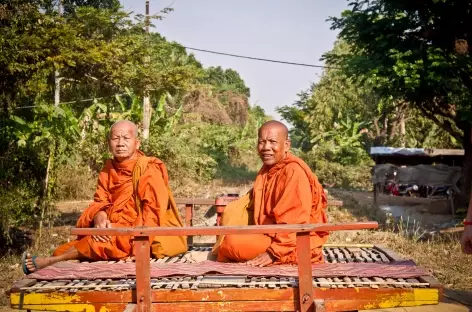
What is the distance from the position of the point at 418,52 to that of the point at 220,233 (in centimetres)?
1009

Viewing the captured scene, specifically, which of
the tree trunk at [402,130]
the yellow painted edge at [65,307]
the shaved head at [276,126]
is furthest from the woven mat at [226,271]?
the tree trunk at [402,130]

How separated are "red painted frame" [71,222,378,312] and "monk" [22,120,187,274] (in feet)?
4.57

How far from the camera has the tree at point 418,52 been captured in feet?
38.1

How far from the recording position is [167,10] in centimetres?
1872

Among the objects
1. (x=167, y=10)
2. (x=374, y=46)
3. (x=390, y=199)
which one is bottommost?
(x=390, y=199)

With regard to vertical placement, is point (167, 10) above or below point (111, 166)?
above

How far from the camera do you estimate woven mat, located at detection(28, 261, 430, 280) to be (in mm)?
3766

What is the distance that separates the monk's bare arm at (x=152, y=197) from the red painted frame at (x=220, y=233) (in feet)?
4.81

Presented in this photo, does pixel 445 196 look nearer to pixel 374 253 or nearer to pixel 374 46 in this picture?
pixel 374 46

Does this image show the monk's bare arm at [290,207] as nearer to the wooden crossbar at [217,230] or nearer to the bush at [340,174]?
the wooden crossbar at [217,230]

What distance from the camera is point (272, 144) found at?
4766mm

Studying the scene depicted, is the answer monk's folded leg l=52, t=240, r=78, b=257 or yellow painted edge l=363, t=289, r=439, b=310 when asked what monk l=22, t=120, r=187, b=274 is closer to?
monk's folded leg l=52, t=240, r=78, b=257

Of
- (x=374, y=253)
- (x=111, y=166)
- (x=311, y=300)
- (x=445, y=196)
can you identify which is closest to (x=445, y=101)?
(x=445, y=196)

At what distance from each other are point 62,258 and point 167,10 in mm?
15095
